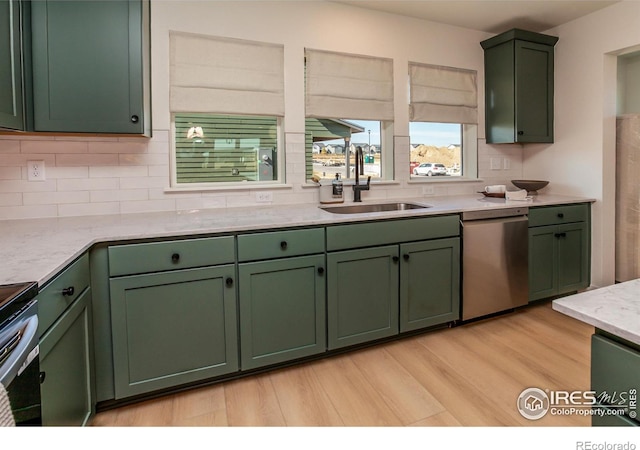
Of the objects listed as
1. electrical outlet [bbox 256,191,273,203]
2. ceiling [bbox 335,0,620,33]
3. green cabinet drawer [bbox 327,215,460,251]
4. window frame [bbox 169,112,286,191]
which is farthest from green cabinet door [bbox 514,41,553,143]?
electrical outlet [bbox 256,191,273,203]

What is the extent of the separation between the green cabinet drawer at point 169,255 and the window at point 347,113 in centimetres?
131

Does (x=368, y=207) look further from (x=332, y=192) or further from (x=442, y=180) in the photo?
(x=442, y=180)

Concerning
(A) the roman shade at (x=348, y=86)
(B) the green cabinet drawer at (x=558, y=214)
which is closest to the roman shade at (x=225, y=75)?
(A) the roman shade at (x=348, y=86)

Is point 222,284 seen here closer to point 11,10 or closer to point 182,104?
point 182,104

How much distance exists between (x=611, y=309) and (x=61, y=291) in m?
1.73

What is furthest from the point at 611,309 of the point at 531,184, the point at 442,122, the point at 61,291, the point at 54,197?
the point at 531,184

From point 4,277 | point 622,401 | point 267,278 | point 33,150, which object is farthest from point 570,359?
point 33,150

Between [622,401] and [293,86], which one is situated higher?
[293,86]

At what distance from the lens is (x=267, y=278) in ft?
6.93

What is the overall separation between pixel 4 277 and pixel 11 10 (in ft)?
4.65

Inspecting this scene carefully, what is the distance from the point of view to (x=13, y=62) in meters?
1.80

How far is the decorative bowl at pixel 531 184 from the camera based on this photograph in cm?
357

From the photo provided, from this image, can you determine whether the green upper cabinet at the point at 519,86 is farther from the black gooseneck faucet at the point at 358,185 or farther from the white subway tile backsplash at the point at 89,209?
the white subway tile backsplash at the point at 89,209

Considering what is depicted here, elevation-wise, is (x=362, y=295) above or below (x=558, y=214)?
below
